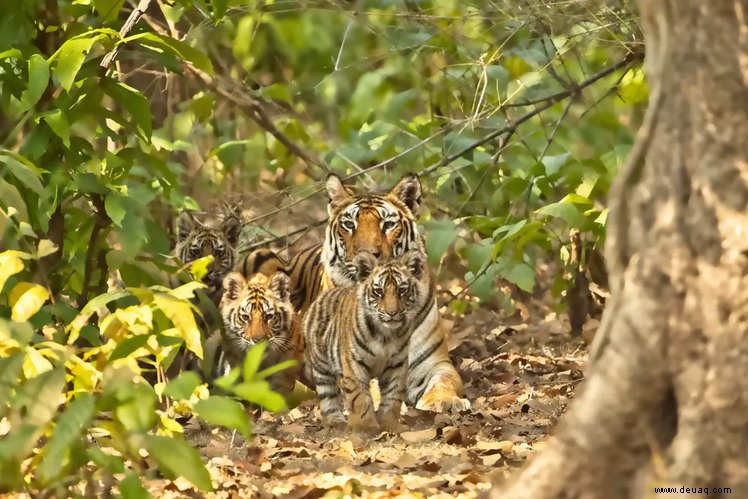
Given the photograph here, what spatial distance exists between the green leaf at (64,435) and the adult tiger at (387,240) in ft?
12.8

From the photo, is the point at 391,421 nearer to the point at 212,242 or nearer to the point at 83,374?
the point at 212,242

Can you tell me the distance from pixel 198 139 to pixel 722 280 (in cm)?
849

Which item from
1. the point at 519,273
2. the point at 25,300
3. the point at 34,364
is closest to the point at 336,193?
the point at 519,273

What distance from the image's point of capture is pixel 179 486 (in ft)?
14.3

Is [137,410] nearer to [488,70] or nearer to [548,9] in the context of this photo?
[548,9]

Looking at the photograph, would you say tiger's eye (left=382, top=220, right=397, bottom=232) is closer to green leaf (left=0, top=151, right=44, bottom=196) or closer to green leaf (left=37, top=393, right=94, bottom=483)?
green leaf (left=0, top=151, right=44, bottom=196)

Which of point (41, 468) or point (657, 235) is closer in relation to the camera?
point (657, 235)

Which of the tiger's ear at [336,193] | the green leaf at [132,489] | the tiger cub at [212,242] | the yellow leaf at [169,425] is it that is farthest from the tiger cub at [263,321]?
the green leaf at [132,489]

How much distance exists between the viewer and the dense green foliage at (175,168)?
3.37 m

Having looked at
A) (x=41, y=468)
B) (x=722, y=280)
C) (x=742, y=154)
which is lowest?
(x=41, y=468)

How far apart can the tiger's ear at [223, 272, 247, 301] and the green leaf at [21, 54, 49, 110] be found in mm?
2664

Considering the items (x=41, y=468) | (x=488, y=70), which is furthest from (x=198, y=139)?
(x=41, y=468)

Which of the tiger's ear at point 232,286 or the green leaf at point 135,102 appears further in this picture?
the tiger's ear at point 232,286

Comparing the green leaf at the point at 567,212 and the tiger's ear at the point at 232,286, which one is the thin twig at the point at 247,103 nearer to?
the tiger's ear at the point at 232,286
